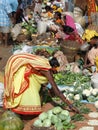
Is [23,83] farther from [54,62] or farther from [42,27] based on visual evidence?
[42,27]

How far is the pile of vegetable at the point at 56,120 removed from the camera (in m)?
6.25

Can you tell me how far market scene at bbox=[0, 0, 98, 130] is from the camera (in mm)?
6465

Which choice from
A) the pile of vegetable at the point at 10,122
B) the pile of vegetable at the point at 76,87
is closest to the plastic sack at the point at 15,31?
the pile of vegetable at the point at 76,87

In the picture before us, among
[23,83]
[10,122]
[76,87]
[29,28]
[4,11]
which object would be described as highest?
[23,83]

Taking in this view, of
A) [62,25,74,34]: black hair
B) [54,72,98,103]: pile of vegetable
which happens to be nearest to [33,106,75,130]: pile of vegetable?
[54,72,98,103]: pile of vegetable

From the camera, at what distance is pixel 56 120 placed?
6.31m

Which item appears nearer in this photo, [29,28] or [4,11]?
[4,11]

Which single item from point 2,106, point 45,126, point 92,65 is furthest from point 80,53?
point 45,126

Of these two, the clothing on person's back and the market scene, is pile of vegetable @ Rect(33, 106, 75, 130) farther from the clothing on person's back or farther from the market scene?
the clothing on person's back

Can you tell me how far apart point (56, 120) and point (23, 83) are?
31.4 inches

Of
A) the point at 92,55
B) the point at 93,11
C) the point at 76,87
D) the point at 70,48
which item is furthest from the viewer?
the point at 93,11

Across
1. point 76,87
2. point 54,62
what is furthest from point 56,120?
point 54,62

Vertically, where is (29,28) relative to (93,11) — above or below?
below

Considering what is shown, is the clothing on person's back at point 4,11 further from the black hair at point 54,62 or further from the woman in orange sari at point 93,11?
the black hair at point 54,62
